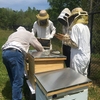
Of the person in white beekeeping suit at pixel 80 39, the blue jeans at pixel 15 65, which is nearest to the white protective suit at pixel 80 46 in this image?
the person in white beekeeping suit at pixel 80 39

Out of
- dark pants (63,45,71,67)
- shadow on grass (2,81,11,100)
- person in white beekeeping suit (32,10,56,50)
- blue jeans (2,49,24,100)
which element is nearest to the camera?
blue jeans (2,49,24,100)

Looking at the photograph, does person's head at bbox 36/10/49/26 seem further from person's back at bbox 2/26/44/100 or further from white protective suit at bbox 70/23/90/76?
white protective suit at bbox 70/23/90/76

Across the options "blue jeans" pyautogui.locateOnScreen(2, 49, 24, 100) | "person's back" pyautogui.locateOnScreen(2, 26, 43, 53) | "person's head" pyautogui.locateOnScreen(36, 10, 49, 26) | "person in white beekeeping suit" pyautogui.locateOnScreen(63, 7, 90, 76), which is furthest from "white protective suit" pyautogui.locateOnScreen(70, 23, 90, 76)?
"person's head" pyautogui.locateOnScreen(36, 10, 49, 26)

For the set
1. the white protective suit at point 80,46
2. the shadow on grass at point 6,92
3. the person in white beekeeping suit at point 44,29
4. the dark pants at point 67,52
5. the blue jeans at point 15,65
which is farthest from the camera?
the person in white beekeeping suit at point 44,29

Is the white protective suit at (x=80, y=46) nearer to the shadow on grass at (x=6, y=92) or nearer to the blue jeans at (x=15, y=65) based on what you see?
the blue jeans at (x=15, y=65)

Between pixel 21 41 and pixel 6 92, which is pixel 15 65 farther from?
pixel 6 92

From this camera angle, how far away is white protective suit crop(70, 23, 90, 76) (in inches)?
91.7

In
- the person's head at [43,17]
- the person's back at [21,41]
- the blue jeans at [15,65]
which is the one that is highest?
the person's head at [43,17]

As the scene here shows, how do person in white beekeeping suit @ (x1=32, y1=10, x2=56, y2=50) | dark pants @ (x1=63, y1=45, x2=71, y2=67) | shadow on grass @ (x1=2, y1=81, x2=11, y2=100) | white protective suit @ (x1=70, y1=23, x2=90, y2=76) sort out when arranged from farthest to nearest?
person in white beekeeping suit @ (x1=32, y1=10, x2=56, y2=50), shadow on grass @ (x1=2, y1=81, x2=11, y2=100), dark pants @ (x1=63, y1=45, x2=71, y2=67), white protective suit @ (x1=70, y1=23, x2=90, y2=76)

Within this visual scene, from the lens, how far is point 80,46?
94.0 inches

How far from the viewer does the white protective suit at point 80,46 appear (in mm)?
2329

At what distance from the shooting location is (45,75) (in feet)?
6.84

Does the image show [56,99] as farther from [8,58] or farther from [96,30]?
[96,30]

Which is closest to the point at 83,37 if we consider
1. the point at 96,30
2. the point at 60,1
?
the point at 96,30
